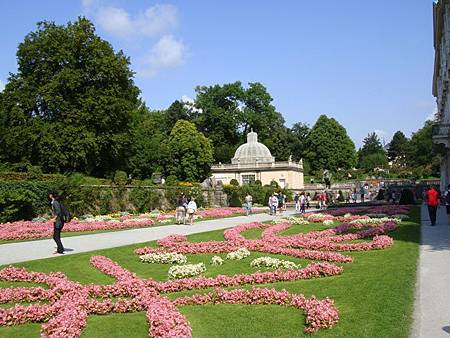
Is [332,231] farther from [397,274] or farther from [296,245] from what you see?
[397,274]

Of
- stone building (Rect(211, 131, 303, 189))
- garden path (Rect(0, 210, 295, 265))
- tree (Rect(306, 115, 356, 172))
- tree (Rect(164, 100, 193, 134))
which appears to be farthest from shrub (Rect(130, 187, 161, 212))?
tree (Rect(306, 115, 356, 172))

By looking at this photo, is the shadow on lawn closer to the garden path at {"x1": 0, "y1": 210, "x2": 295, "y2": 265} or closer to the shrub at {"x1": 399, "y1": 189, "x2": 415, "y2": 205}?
the garden path at {"x1": 0, "y1": 210, "x2": 295, "y2": 265}

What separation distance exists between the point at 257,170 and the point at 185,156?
36.4 ft

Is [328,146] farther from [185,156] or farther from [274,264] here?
[274,264]

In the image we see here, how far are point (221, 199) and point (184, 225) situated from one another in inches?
967

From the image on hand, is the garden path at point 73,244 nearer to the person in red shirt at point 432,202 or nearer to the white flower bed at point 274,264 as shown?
the white flower bed at point 274,264

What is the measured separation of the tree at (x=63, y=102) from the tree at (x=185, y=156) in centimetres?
2844

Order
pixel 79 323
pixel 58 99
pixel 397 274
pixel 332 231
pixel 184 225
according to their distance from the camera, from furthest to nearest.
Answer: pixel 58 99
pixel 184 225
pixel 332 231
pixel 397 274
pixel 79 323

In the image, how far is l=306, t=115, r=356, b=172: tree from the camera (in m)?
95.5

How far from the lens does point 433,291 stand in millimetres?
8766

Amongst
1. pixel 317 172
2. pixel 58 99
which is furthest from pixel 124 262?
pixel 317 172

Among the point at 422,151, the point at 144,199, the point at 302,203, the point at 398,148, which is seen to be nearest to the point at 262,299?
the point at 302,203

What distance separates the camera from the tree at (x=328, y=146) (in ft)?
313

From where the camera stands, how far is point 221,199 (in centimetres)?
5181
